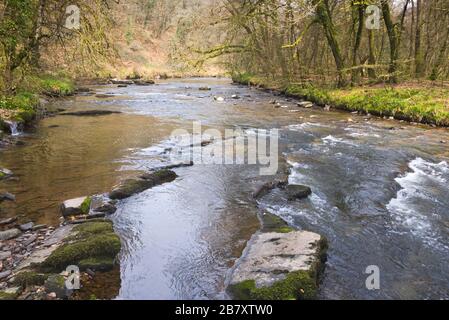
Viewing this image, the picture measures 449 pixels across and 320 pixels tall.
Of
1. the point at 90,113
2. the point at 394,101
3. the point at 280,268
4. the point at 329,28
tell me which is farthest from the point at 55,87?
the point at 280,268

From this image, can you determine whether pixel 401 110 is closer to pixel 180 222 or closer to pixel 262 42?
pixel 180 222

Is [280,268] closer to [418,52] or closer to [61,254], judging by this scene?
[61,254]

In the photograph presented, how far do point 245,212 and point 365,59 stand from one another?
20513 mm

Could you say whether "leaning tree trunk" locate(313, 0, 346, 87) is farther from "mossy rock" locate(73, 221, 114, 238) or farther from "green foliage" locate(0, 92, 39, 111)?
"mossy rock" locate(73, 221, 114, 238)

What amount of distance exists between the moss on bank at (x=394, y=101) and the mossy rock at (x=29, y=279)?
1521 centimetres

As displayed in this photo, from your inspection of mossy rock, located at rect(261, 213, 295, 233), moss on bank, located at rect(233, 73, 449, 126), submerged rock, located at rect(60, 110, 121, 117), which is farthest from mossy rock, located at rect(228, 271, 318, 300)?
submerged rock, located at rect(60, 110, 121, 117)

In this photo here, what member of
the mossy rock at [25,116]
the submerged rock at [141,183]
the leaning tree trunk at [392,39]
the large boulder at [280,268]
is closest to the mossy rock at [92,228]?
the submerged rock at [141,183]

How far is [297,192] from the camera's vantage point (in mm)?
8062

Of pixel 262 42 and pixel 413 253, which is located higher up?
pixel 262 42

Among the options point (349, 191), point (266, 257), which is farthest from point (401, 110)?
point (266, 257)

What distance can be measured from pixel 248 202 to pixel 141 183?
2.35 metres

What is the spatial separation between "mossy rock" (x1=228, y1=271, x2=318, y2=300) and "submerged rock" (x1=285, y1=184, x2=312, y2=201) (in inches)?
128

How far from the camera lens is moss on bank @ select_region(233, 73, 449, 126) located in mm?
16203
